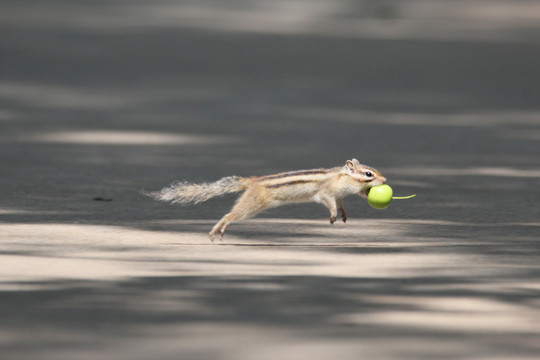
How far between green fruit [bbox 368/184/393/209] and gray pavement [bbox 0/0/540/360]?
332 mm

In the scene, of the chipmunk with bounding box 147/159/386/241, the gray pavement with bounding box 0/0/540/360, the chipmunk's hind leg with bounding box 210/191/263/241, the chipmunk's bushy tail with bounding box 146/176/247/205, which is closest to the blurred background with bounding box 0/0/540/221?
the gray pavement with bounding box 0/0/540/360

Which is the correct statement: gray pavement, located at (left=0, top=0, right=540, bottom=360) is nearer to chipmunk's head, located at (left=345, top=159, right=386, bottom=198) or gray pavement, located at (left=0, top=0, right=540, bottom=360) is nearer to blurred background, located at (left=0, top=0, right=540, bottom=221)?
blurred background, located at (left=0, top=0, right=540, bottom=221)

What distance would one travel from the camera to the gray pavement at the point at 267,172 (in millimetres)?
6062

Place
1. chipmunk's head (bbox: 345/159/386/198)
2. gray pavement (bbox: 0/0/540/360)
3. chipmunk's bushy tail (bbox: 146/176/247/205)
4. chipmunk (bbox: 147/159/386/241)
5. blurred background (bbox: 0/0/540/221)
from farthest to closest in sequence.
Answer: blurred background (bbox: 0/0/540/221) → chipmunk's bushy tail (bbox: 146/176/247/205) → chipmunk's head (bbox: 345/159/386/198) → chipmunk (bbox: 147/159/386/241) → gray pavement (bbox: 0/0/540/360)

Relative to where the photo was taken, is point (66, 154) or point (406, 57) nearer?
point (66, 154)

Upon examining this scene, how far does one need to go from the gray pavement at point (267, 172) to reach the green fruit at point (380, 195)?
332 mm

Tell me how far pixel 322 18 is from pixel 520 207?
74.6ft

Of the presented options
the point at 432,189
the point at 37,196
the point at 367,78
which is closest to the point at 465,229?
the point at 432,189

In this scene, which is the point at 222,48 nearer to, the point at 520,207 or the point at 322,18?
the point at 322,18

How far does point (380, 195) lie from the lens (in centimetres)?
919

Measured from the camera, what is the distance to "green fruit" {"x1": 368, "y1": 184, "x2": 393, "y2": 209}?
362 inches

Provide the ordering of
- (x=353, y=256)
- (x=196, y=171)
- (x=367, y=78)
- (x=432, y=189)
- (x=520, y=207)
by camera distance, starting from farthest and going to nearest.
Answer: (x=367, y=78) < (x=196, y=171) < (x=432, y=189) < (x=520, y=207) < (x=353, y=256)

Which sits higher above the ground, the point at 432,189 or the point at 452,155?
the point at 452,155

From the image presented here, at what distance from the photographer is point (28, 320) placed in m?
6.04
